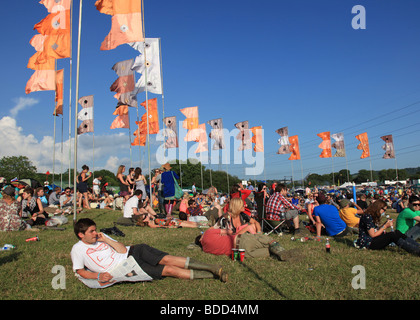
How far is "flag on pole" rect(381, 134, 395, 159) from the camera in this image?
32484 millimetres

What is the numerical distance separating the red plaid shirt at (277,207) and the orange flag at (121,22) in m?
8.32

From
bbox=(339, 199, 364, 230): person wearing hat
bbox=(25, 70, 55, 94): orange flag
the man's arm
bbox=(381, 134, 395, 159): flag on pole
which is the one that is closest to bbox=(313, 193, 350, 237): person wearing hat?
bbox=(339, 199, 364, 230): person wearing hat

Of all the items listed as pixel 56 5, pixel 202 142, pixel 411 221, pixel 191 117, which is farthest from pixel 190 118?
pixel 411 221

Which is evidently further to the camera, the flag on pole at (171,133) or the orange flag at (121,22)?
the flag on pole at (171,133)

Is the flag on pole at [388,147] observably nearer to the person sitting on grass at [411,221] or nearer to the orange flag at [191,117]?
the orange flag at [191,117]

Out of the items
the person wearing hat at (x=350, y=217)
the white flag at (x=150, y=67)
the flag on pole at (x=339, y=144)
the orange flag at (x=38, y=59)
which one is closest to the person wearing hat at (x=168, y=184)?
the white flag at (x=150, y=67)

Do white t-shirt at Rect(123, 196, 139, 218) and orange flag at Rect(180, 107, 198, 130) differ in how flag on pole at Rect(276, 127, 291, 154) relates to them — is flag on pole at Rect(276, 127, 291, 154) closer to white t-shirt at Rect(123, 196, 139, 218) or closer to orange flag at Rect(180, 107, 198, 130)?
orange flag at Rect(180, 107, 198, 130)

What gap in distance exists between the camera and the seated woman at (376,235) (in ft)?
21.1

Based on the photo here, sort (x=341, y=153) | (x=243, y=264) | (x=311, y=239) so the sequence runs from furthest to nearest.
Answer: (x=341, y=153) < (x=311, y=239) < (x=243, y=264)
